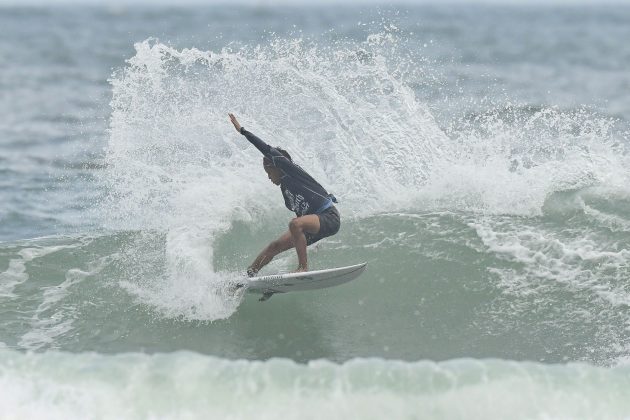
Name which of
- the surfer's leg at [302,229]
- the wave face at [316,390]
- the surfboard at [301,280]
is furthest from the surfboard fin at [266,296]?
the wave face at [316,390]

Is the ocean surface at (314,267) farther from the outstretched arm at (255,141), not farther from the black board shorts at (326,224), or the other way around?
the outstretched arm at (255,141)

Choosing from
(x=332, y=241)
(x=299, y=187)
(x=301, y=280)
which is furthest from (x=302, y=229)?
(x=332, y=241)

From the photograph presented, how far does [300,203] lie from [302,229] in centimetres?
37

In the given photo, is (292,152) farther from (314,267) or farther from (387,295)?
(387,295)

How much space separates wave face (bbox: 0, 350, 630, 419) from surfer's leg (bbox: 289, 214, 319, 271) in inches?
73.5

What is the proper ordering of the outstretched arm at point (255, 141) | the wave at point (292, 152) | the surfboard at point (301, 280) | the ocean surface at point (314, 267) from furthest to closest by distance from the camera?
the wave at point (292, 152) → the surfboard at point (301, 280) → the outstretched arm at point (255, 141) → the ocean surface at point (314, 267)

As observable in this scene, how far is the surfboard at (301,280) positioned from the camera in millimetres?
9656

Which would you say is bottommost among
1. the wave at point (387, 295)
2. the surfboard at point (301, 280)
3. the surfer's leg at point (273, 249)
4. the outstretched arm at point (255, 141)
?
the wave at point (387, 295)

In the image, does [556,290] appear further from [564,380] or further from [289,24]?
[289,24]

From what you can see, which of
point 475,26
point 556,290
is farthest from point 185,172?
point 475,26

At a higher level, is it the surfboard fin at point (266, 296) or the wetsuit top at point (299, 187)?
the wetsuit top at point (299, 187)

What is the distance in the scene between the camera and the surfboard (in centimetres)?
966

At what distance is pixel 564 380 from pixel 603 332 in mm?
2161

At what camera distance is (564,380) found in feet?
24.9
